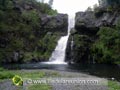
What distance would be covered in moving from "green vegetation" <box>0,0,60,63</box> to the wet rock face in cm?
107

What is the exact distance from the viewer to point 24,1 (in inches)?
2884

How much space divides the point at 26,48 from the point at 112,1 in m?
21.1

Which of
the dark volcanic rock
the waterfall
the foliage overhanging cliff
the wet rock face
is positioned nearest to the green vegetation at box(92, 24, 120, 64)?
the foliage overhanging cliff

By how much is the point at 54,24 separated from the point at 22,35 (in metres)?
8.89

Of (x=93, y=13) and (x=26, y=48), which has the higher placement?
(x=93, y=13)

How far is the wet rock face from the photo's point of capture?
236 feet

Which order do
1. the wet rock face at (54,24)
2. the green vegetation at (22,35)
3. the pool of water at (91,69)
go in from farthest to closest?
the wet rock face at (54,24), the green vegetation at (22,35), the pool of water at (91,69)

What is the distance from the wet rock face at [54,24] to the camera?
71.9 meters

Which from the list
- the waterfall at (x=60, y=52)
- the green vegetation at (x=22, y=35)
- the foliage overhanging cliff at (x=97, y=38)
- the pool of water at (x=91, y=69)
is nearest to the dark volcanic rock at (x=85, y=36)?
the foliage overhanging cliff at (x=97, y=38)

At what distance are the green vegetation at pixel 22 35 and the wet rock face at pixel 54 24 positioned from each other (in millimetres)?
1070

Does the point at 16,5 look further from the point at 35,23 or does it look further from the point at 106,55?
the point at 106,55

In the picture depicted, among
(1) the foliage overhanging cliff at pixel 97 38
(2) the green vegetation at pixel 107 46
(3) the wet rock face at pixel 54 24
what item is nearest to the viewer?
(2) the green vegetation at pixel 107 46

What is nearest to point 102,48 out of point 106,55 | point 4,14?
point 106,55

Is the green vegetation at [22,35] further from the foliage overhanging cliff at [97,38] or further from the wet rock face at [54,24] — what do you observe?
the foliage overhanging cliff at [97,38]
